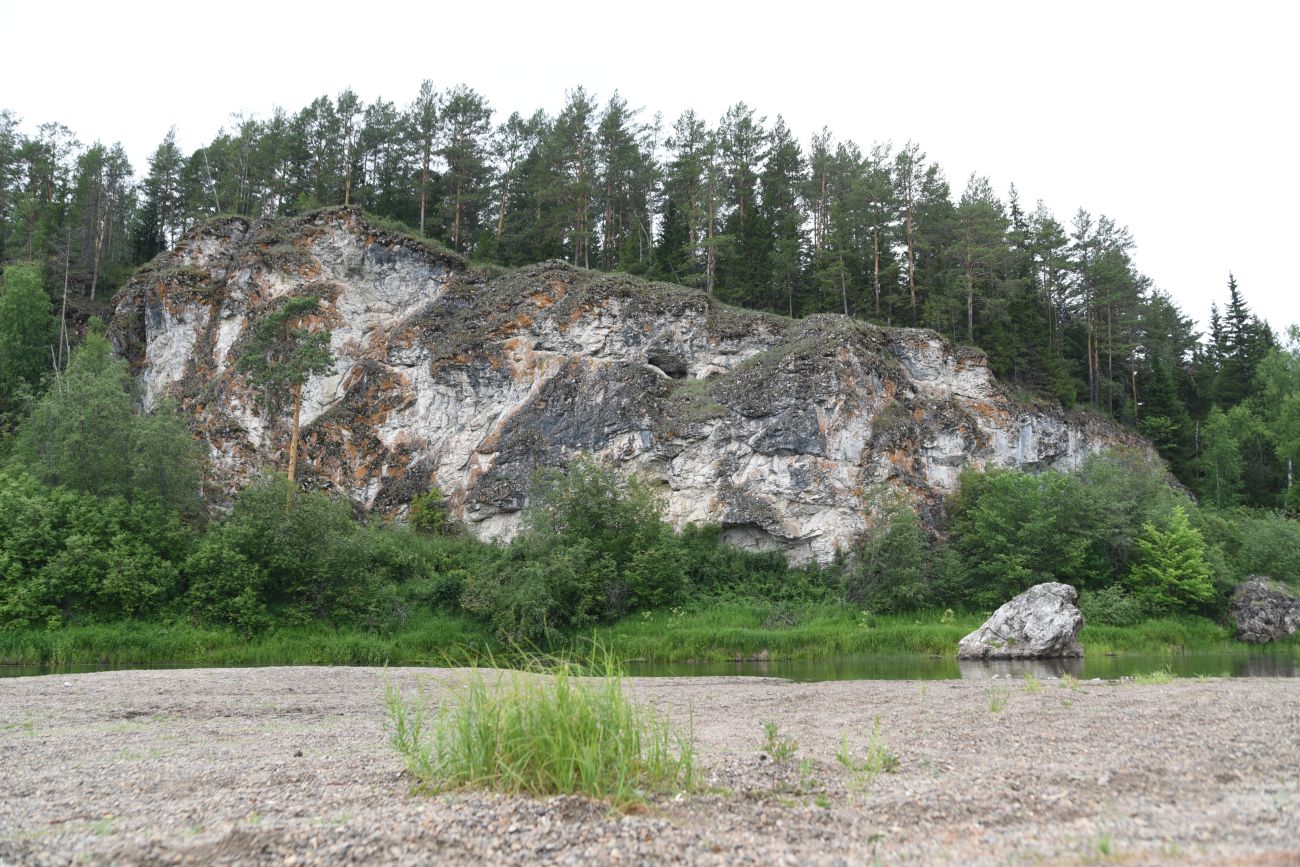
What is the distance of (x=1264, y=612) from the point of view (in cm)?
3606

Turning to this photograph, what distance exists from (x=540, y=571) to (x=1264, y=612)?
3357cm

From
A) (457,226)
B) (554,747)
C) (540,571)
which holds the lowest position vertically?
(554,747)

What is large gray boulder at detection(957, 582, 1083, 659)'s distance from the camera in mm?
29359

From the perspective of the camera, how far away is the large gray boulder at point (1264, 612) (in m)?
35.4

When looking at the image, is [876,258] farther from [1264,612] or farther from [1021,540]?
[1264,612]

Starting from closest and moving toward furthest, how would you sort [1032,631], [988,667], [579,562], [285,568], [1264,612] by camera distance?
1. [988,667]
2. [1032,631]
3. [285,568]
4. [579,562]
5. [1264,612]

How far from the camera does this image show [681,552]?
3788 cm

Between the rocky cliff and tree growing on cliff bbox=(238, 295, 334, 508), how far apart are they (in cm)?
297

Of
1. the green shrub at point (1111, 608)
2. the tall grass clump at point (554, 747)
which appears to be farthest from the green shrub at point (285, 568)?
the green shrub at point (1111, 608)

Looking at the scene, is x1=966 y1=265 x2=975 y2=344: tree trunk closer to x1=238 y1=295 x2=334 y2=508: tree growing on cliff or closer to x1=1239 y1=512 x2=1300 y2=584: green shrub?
x1=1239 y1=512 x2=1300 y2=584: green shrub

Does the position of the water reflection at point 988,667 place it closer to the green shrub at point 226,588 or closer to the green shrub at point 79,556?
the green shrub at point 226,588

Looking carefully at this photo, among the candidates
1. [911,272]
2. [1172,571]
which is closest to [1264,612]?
[1172,571]

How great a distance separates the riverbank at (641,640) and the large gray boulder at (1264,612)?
0.83m

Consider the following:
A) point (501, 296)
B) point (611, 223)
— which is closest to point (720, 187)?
point (611, 223)
